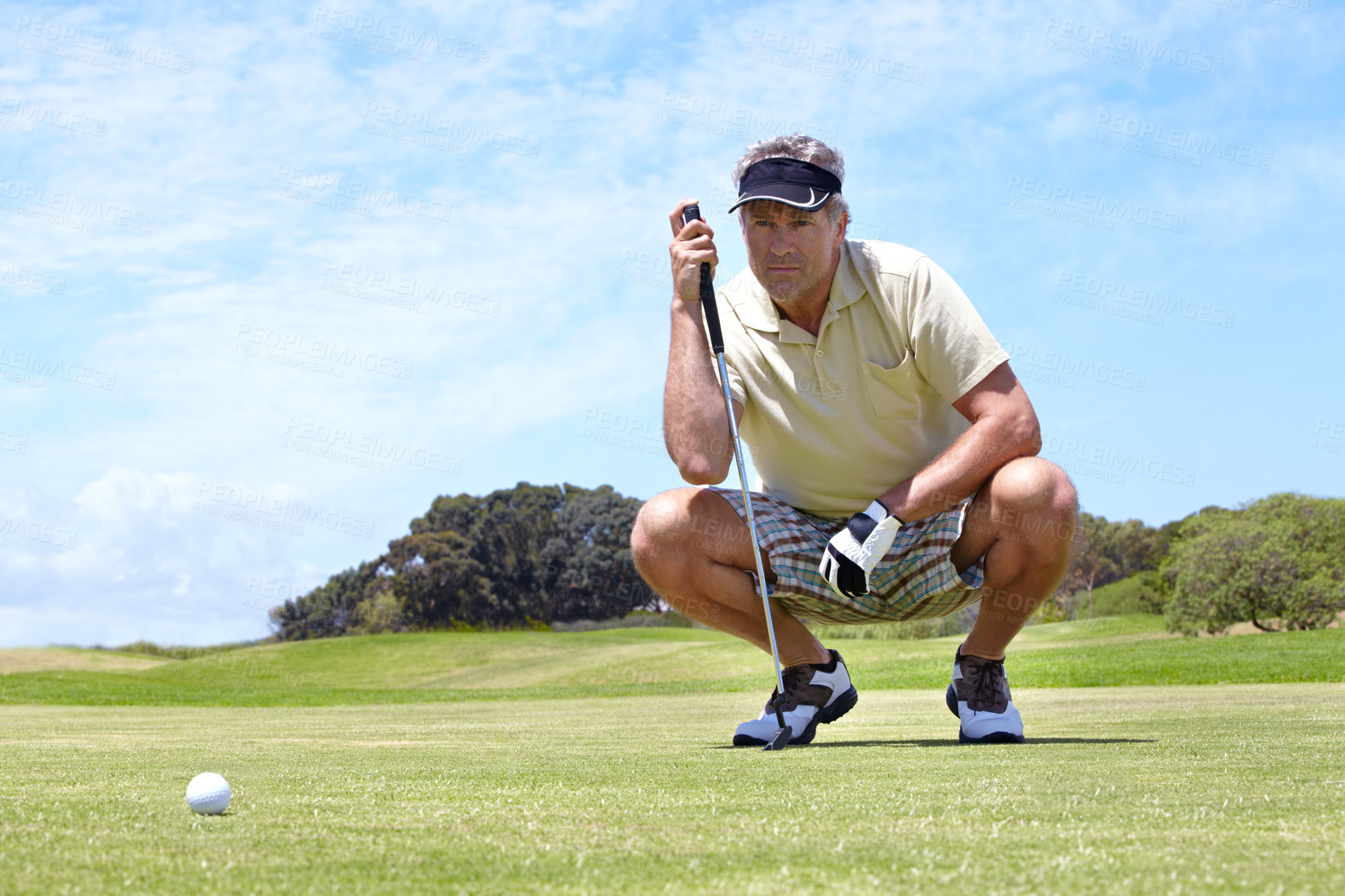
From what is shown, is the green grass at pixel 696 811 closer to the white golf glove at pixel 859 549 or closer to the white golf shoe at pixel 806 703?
the white golf shoe at pixel 806 703

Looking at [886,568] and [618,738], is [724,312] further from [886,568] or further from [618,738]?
[618,738]

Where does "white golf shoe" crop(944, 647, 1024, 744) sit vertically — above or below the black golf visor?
below

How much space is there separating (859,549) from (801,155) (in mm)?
1506

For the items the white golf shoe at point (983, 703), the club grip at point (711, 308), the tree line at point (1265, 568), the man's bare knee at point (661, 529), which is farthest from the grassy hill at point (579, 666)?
the club grip at point (711, 308)

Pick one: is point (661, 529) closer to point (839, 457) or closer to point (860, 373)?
point (839, 457)

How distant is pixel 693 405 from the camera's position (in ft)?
14.3

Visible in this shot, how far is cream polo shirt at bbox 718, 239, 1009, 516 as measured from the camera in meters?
4.12

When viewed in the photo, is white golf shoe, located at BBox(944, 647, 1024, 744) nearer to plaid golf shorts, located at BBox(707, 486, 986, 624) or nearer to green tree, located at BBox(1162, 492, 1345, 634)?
plaid golf shorts, located at BBox(707, 486, 986, 624)

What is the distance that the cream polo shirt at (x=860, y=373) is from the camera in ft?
13.5

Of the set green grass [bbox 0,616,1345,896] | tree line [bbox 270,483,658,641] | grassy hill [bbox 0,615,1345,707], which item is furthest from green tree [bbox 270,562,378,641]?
green grass [bbox 0,616,1345,896]

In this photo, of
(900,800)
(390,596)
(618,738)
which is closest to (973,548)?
(618,738)

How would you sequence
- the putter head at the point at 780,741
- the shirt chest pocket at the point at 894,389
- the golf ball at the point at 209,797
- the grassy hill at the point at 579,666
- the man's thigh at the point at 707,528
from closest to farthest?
the golf ball at the point at 209,797, the putter head at the point at 780,741, the shirt chest pocket at the point at 894,389, the man's thigh at the point at 707,528, the grassy hill at the point at 579,666

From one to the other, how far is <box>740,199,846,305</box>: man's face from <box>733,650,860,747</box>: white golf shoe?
1.50 meters

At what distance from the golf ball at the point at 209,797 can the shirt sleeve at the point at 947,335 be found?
9.31ft
